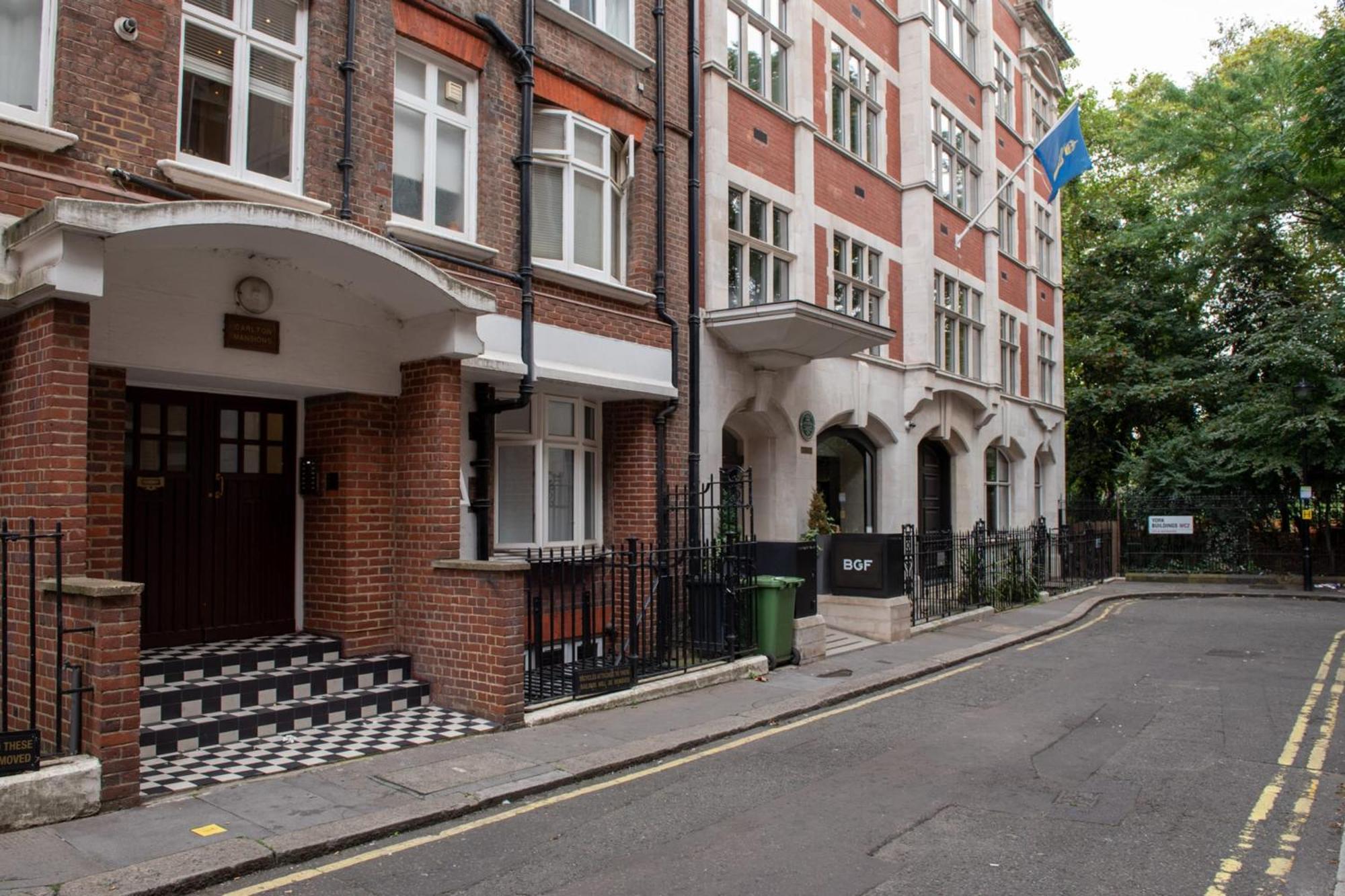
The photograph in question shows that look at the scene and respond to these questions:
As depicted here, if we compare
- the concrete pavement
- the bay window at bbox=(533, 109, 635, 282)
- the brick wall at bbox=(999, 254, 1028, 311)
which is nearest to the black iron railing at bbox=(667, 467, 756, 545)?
the concrete pavement

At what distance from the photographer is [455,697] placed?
857 centimetres

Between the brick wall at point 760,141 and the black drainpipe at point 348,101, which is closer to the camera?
the black drainpipe at point 348,101

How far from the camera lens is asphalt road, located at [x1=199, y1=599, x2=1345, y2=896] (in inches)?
201

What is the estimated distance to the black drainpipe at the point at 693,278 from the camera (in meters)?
13.1

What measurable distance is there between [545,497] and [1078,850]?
7.20 m

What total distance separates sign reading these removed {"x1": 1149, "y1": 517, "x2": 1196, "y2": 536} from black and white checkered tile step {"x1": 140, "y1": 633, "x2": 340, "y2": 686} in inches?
961

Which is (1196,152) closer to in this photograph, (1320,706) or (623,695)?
(1320,706)

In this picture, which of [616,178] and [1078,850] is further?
[616,178]

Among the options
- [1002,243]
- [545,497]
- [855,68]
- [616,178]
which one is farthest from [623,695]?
[1002,243]

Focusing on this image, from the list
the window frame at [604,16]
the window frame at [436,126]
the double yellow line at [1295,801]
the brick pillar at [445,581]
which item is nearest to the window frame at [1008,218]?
the window frame at [604,16]

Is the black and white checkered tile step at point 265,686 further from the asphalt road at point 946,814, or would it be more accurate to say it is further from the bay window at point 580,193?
the bay window at point 580,193

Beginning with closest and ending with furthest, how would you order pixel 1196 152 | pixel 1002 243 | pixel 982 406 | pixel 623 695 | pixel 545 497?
1. pixel 623 695
2. pixel 545 497
3. pixel 982 406
4. pixel 1002 243
5. pixel 1196 152

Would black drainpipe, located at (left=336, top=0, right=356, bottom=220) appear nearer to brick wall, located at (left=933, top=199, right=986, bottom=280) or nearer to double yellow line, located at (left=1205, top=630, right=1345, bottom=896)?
double yellow line, located at (left=1205, top=630, right=1345, bottom=896)

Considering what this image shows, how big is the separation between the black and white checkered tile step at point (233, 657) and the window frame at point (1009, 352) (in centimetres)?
2019
